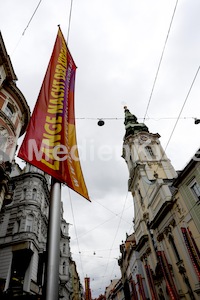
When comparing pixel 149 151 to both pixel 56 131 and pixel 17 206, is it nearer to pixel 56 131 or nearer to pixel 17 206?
pixel 17 206

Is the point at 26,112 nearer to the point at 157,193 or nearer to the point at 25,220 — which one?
the point at 25,220

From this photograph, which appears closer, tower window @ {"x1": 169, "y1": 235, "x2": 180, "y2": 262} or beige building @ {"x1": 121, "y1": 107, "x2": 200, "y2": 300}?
beige building @ {"x1": 121, "y1": 107, "x2": 200, "y2": 300}

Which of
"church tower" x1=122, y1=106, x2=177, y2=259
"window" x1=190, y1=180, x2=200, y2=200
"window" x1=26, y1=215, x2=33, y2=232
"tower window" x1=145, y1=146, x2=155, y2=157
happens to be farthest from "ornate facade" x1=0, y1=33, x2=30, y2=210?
"tower window" x1=145, y1=146, x2=155, y2=157

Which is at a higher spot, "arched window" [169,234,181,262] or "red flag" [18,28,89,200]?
"arched window" [169,234,181,262]

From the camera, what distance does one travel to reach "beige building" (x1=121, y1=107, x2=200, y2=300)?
17.5 metres

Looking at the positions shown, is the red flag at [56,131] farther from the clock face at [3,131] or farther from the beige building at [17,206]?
the clock face at [3,131]

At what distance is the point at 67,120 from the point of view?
5.53 meters

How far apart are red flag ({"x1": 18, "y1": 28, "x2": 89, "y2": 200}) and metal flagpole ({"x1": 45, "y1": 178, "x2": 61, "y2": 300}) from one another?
1.18ft

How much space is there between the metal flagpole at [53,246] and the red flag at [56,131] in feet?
1.18

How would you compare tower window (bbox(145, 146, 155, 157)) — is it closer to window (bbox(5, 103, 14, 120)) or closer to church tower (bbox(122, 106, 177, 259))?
church tower (bbox(122, 106, 177, 259))

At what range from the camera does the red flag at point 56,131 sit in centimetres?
421

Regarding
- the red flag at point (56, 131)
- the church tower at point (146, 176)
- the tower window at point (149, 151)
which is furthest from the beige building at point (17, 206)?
the tower window at point (149, 151)

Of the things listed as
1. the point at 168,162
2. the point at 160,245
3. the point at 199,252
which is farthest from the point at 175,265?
the point at 168,162

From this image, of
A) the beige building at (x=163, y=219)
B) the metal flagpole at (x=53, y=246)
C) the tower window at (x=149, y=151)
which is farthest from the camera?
the tower window at (x=149, y=151)
